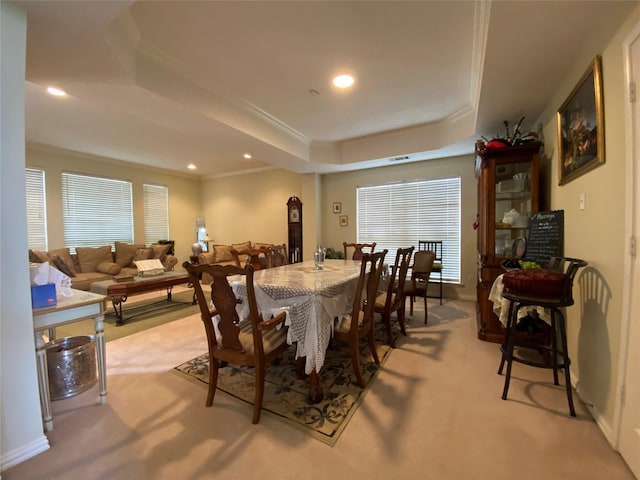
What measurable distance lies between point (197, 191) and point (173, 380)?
5976 mm

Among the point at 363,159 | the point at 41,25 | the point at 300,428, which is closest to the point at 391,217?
the point at 363,159

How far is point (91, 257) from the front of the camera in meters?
A: 4.93

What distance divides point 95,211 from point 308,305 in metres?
5.63

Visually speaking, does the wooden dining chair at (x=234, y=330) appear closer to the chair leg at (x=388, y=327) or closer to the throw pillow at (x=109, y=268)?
the chair leg at (x=388, y=327)

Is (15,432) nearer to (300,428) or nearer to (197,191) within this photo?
(300,428)

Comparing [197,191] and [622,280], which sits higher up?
[197,191]

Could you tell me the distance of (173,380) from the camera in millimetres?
2174

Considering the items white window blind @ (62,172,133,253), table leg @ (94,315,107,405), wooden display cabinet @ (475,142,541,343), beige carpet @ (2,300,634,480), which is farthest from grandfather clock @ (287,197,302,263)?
table leg @ (94,315,107,405)

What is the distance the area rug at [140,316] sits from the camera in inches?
129

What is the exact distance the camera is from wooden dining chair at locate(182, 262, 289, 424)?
1590 millimetres

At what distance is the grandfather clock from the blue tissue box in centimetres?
424

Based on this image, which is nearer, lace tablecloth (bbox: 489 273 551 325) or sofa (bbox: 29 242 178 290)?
lace tablecloth (bbox: 489 273 551 325)

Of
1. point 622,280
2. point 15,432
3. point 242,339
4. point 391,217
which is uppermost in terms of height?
point 391,217

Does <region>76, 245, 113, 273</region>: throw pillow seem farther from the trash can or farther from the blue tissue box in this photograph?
the blue tissue box
